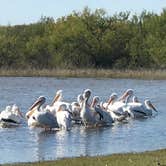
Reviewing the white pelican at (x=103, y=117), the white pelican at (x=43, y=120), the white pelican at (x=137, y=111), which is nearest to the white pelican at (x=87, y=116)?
the white pelican at (x=103, y=117)

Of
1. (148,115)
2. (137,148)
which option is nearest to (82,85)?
(148,115)

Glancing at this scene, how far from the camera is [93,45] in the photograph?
236 ft

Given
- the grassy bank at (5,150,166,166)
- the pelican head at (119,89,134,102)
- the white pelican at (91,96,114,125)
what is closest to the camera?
the grassy bank at (5,150,166,166)

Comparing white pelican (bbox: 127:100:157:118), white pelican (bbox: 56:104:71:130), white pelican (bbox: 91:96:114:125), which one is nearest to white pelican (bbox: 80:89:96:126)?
white pelican (bbox: 91:96:114:125)

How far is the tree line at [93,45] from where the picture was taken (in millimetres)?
70812

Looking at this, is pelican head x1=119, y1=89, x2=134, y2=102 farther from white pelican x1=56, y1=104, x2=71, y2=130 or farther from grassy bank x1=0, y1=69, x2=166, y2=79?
grassy bank x1=0, y1=69, x2=166, y2=79

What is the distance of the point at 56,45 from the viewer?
7350 cm

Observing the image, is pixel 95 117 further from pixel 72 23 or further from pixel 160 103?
pixel 72 23

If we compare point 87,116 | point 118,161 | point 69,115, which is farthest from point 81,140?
point 118,161

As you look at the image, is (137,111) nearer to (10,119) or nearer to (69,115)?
(69,115)

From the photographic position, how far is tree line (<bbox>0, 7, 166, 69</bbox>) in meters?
70.8

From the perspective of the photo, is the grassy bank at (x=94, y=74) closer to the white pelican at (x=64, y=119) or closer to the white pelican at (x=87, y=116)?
the white pelican at (x=87, y=116)

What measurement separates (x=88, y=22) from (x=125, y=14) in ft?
20.8

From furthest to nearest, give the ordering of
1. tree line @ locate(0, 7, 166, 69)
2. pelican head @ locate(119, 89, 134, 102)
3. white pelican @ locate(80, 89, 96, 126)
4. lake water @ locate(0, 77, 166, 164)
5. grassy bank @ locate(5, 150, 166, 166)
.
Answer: tree line @ locate(0, 7, 166, 69)
pelican head @ locate(119, 89, 134, 102)
white pelican @ locate(80, 89, 96, 126)
lake water @ locate(0, 77, 166, 164)
grassy bank @ locate(5, 150, 166, 166)
